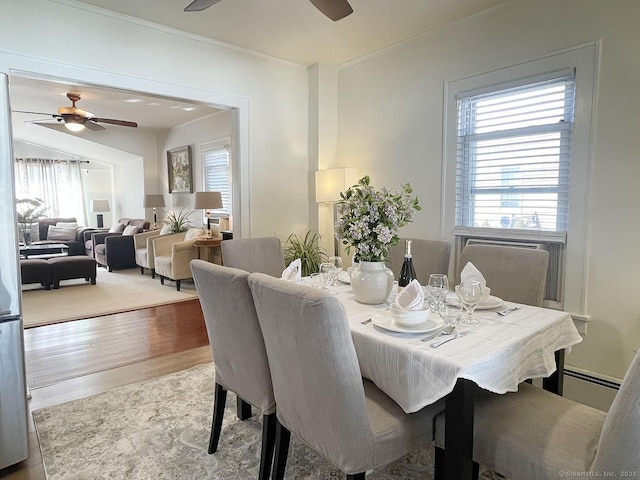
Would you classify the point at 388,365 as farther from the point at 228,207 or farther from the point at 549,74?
the point at 228,207

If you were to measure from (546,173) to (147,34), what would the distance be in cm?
319

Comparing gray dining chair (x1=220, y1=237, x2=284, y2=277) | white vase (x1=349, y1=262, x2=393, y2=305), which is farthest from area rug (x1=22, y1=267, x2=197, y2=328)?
white vase (x1=349, y1=262, x2=393, y2=305)

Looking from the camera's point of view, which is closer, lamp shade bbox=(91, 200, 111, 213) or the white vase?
the white vase

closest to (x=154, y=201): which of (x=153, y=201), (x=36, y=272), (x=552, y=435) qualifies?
(x=153, y=201)

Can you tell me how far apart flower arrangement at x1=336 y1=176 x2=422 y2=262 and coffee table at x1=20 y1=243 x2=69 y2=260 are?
684cm

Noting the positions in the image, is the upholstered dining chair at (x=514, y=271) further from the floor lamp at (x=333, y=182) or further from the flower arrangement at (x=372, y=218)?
the floor lamp at (x=333, y=182)

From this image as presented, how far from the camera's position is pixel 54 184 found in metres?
9.32

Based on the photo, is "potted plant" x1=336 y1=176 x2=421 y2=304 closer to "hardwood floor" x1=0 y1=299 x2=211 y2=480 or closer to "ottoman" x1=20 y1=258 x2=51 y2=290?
"hardwood floor" x1=0 y1=299 x2=211 y2=480

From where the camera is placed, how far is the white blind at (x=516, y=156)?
278cm

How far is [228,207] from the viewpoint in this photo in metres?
6.69

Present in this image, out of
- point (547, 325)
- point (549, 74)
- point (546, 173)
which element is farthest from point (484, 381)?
point (549, 74)

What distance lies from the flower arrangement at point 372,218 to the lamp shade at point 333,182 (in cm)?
196

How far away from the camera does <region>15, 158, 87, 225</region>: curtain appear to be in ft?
29.2

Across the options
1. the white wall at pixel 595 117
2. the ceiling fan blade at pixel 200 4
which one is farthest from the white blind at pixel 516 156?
the ceiling fan blade at pixel 200 4
